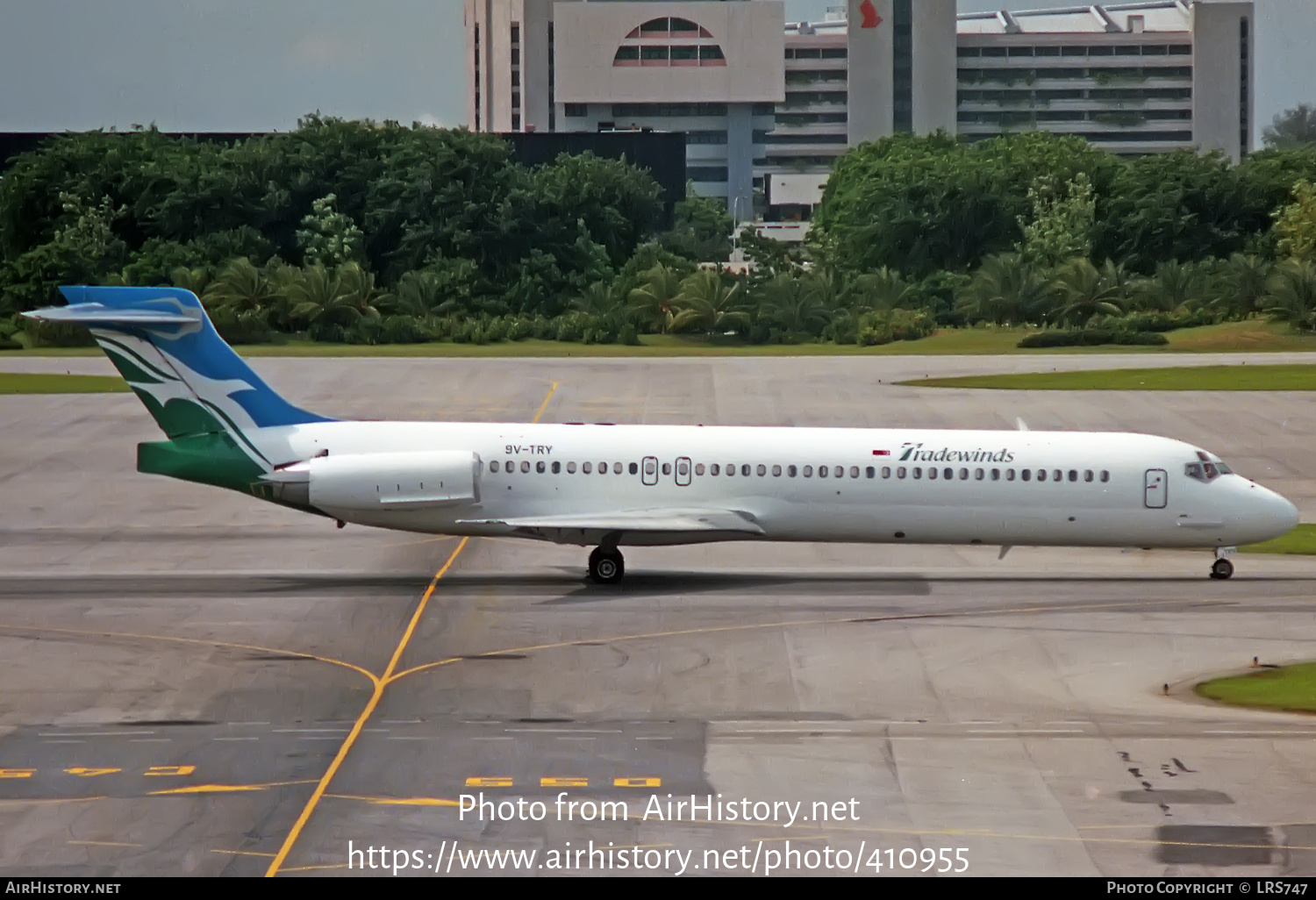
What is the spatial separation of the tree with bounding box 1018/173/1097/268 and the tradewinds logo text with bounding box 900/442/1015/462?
87.0 m

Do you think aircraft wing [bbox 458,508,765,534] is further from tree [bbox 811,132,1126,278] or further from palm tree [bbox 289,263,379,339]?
tree [bbox 811,132,1126,278]

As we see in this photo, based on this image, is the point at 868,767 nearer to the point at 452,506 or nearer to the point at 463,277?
the point at 452,506

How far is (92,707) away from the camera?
2631 centimetres

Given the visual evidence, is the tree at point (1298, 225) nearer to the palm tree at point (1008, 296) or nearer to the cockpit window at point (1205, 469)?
the palm tree at point (1008, 296)

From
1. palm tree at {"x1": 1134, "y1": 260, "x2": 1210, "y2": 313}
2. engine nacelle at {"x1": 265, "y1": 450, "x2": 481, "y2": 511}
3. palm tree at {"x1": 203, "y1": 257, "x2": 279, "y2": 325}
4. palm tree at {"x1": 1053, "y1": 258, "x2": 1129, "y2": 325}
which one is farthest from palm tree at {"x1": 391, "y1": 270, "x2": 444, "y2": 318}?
engine nacelle at {"x1": 265, "y1": 450, "x2": 481, "y2": 511}

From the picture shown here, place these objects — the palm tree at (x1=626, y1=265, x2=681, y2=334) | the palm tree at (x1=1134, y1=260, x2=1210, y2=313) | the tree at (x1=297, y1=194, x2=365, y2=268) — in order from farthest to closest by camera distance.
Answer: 1. the tree at (x1=297, y1=194, x2=365, y2=268)
2. the palm tree at (x1=1134, y1=260, x2=1210, y2=313)
3. the palm tree at (x1=626, y1=265, x2=681, y2=334)

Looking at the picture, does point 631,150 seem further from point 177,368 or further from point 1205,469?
point 1205,469

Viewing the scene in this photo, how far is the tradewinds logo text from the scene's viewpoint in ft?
121

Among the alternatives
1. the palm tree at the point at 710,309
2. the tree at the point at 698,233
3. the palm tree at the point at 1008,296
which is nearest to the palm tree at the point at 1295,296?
the palm tree at the point at 1008,296

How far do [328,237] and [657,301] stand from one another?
24593 mm

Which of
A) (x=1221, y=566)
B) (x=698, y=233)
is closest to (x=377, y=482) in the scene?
(x=1221, y=566)
